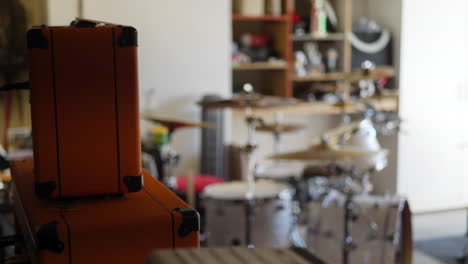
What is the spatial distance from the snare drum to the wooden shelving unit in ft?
6.19

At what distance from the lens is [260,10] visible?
493 cm

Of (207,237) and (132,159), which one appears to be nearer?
(132,159)

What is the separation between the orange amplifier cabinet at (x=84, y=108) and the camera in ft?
3.25

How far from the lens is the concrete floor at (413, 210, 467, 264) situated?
4.82 metres

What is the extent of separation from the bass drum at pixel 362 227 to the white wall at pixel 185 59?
138 centimetres

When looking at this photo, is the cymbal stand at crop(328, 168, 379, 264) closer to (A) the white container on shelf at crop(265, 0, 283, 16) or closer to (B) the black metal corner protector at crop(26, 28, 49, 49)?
(A) the white container on shelf at crop(265, 0, 283, 16)

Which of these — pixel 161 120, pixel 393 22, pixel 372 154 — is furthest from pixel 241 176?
pixel 393 22

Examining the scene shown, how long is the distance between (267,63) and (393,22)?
118 centimetres

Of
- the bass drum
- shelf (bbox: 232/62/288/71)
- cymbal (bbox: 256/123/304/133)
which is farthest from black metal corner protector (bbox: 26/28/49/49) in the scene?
shelf (bbox: 232/62/288/71)

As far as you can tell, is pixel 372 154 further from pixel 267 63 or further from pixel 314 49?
pixel 314 49

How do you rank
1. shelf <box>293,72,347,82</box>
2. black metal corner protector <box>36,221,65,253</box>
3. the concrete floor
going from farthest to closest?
shelf <box>293,72,347,82</box>, the concrete floor, black metal corner protector <box>36,221,65,253</box>

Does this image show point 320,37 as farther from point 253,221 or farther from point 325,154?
point 253,221

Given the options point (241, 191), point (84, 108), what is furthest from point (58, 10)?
point (84, 108)

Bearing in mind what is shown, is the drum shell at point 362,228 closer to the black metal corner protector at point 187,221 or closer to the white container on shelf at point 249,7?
the white container on shelf at point 249,7
